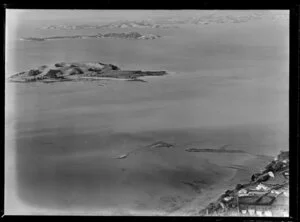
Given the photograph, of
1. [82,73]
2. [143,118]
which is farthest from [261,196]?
[82,73]

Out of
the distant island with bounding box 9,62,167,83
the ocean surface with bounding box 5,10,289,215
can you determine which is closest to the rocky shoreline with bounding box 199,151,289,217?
the ocean surface with bounding box 5,10,289,215

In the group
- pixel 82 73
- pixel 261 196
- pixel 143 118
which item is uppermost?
pixel 82 73

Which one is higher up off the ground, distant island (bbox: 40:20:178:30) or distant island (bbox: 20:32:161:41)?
distant island (bbox: 40:20:178:30)

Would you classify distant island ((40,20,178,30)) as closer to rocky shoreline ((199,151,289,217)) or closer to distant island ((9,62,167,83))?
distant island ((9,62,167,83))

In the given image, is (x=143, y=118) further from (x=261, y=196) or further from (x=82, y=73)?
(x=261, y=196)

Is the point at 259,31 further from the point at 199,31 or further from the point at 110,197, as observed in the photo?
the point at 110,197

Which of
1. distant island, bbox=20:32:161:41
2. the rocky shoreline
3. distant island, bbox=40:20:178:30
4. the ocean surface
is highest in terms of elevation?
distant island, bbox=40:20:178:30
